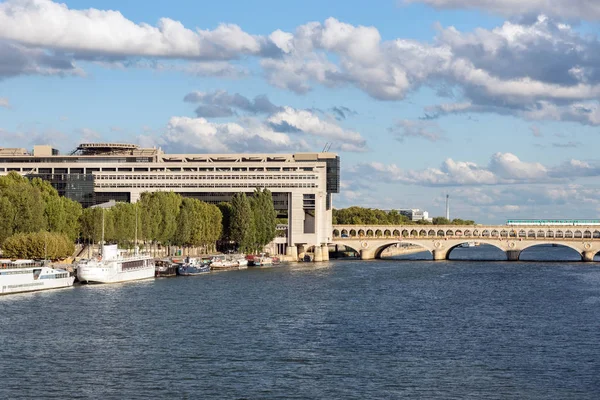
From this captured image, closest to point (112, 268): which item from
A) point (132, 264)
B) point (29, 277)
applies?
point (132, 264)

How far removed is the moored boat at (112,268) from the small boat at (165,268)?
16.9 ft

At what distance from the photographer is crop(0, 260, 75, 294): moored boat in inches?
3856

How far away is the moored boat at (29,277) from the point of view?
97.9m

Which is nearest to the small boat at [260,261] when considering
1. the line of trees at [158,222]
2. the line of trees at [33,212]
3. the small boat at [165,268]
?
the line of trees at [158,222]

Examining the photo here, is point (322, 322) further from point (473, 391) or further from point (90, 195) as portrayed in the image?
point (90, 195)

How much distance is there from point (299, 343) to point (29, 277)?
138 feet

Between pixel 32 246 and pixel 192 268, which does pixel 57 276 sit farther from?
pixel 192 268

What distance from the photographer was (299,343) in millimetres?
68562

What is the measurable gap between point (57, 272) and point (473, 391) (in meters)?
Answer: 63.2

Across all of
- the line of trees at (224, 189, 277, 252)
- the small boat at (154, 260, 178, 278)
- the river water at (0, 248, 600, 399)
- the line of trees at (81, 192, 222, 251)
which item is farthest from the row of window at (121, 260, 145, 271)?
the line of trees at (224, 189, 277, 252)

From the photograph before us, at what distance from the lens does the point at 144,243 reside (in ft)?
504

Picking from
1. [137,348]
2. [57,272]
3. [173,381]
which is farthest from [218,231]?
[173,381]

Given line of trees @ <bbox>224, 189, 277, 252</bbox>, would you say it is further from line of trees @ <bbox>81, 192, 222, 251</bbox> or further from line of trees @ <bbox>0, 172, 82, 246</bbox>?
line of trees @ <bbox>0, 172, 82, 246</bbox>

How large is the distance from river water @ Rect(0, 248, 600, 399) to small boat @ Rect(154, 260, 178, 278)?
16.9 meters
